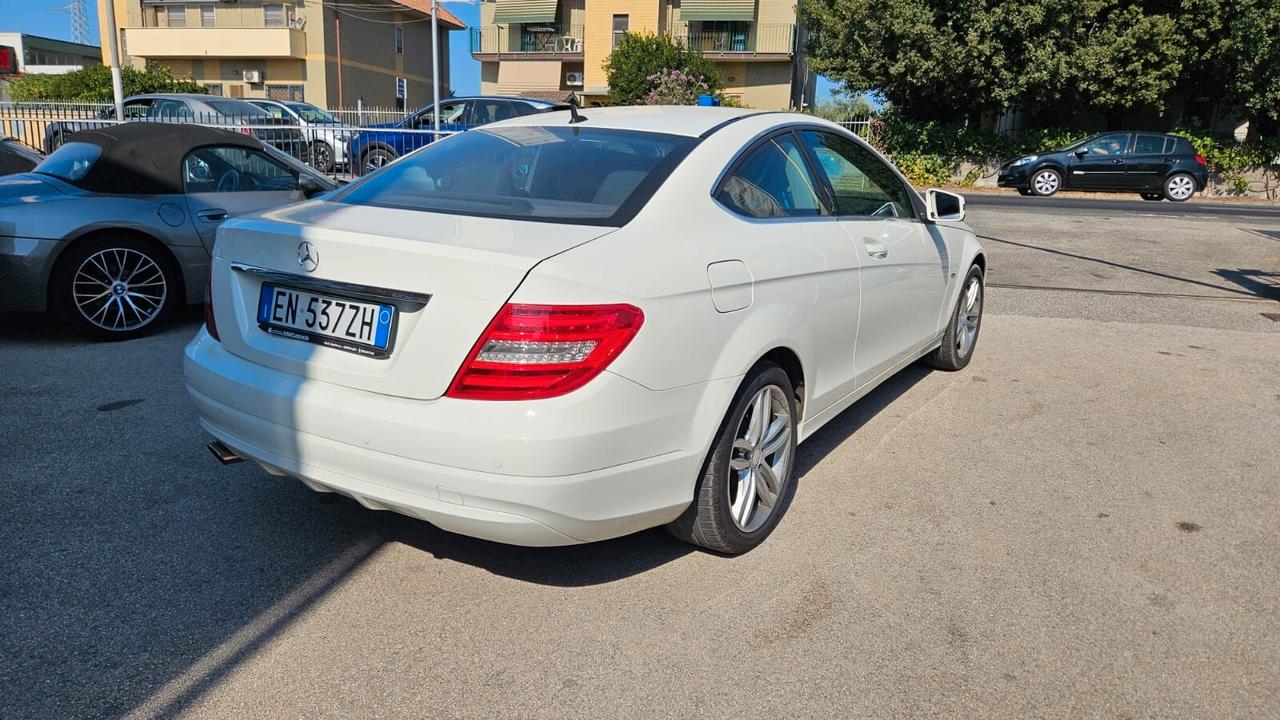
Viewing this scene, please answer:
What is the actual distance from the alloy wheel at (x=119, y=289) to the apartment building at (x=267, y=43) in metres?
43.6

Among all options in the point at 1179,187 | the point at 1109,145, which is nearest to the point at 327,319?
the point at 1109,145

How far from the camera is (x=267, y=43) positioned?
4759cm

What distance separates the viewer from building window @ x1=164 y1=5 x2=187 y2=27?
50062 mm

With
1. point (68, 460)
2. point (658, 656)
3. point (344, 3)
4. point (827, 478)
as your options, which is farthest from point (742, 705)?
point (344, 3)

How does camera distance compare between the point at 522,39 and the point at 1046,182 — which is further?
the point at 522,39

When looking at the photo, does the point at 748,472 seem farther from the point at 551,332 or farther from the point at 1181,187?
the point at 1181,187

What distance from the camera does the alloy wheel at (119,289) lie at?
6.28 metres

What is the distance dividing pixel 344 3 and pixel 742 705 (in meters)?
54.1

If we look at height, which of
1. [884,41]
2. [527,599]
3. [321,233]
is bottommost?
[527,599]

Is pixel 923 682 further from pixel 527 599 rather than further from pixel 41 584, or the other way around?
pixel 41 584

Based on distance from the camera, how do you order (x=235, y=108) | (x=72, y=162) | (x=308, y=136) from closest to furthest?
(x=72, y=162)
(x=308, y=136)
(x=235, y=108)

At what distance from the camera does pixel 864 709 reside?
2.63m

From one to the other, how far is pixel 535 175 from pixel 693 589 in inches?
63.8

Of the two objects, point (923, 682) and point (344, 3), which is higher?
point (344, 3)
